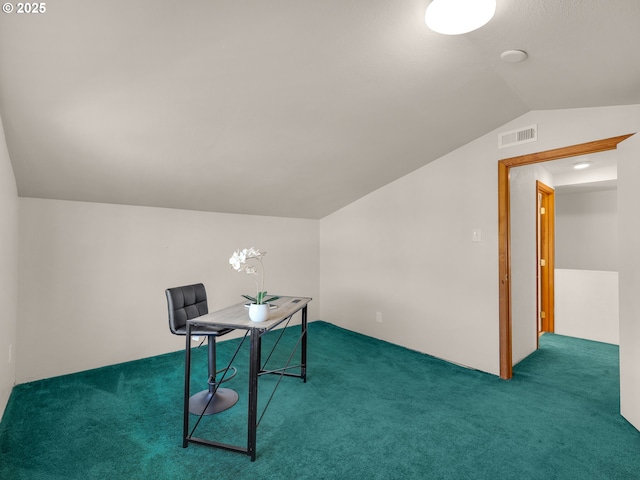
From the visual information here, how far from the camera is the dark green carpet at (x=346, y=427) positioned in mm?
1789

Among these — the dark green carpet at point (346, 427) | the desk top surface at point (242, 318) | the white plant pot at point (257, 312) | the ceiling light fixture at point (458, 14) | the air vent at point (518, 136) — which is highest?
the ceiling light fixture at point (458, 14)

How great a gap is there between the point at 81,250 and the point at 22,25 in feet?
7.17

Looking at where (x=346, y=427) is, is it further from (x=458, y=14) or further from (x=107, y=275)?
(x=107, y=275)

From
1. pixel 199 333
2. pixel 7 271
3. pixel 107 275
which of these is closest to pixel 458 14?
pixel 199 333

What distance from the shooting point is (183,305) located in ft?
8.43

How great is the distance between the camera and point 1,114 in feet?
6.15

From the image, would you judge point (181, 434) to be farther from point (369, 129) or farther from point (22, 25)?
point (369, 129)

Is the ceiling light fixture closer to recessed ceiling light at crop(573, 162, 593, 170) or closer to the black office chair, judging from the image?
the black office chair

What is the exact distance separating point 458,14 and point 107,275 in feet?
11.4

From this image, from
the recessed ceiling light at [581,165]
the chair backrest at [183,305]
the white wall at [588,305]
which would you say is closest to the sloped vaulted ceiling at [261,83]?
the chair backrest at [183,305]

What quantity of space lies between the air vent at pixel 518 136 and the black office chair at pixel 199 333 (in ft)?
9.58

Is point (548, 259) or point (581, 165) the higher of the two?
point (581, 165)

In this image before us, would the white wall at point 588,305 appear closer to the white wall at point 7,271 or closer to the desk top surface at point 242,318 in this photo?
the desk top surface at point 242,318

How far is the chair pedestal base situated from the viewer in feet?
7.79
